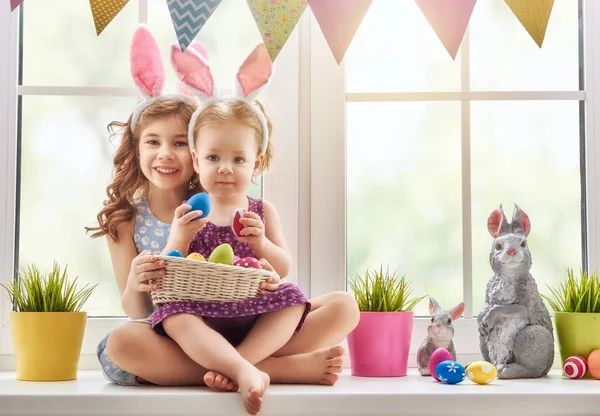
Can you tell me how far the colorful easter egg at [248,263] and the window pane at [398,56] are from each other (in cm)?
55

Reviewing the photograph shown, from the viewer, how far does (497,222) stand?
5.24 ft

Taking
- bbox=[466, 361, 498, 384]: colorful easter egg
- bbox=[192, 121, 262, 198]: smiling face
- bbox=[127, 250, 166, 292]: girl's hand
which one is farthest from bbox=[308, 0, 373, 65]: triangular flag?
bbox=[466, 361, 498, 384]: colorful easter egg

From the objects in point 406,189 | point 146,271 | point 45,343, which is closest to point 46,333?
point 45,343

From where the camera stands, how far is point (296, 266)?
1.73 metres

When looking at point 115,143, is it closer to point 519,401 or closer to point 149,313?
point 149,313

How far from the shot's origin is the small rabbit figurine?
156cm

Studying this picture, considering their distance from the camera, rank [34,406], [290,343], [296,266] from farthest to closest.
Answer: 1. [296,266]
2. [290,343]
3. [34,406]

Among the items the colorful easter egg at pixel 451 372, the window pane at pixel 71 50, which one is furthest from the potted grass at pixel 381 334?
the window pane at pixel 71 50

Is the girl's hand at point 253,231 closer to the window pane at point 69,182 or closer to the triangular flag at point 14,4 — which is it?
the window pane at point 69,182

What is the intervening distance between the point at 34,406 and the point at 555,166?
1230 mm

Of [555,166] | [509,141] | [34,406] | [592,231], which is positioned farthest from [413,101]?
[34,406]

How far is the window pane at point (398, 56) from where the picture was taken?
1812mm

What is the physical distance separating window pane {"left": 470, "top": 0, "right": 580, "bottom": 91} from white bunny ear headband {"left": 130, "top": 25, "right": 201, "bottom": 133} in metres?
0.72

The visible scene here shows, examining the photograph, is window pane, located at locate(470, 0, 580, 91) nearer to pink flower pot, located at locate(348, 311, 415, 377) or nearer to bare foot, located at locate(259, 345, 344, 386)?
pink flower pot, located at locate(348, 311, 415, 377)
